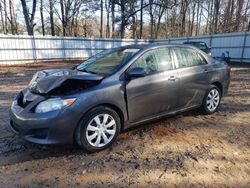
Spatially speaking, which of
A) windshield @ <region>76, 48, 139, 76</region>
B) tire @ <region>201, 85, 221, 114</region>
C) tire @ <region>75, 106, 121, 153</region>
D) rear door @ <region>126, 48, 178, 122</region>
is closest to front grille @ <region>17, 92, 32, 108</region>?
tire @ <region>75, 106, 121, 153</region>

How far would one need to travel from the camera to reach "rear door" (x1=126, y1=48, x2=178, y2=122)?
12.2 feet

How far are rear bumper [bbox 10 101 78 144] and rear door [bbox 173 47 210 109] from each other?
2.14 meters

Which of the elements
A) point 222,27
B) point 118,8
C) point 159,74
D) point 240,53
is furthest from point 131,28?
point 159,74

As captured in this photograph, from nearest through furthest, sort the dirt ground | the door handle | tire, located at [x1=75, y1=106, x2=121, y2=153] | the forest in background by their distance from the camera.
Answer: the dirt ground, tire, located at [x1=75, y1=106, x2=121, y2=153], the door handle, the forest in background

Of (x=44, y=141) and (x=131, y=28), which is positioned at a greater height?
(x=131, y=28)

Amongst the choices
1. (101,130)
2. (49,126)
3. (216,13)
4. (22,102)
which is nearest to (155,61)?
(101,130)

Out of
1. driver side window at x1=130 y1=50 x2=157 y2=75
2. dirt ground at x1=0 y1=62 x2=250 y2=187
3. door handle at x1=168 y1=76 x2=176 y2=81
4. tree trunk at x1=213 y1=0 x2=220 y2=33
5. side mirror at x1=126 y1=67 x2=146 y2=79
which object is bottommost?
dirt ground at x1=0 y1=62 x2=250 y2=187

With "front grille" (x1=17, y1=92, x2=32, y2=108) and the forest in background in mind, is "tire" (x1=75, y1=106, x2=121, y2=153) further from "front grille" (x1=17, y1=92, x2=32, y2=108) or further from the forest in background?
the forest in background

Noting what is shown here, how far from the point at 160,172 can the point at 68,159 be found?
4.15ft

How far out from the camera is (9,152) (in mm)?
3494

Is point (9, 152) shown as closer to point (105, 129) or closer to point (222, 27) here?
point (105, 129)

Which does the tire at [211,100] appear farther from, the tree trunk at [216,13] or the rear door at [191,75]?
the tree trunk at [216,13]

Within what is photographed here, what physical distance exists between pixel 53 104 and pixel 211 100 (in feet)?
11.0

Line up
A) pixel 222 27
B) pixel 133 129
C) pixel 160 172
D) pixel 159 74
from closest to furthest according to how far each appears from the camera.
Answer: pixel 160 172
pixel 159 74
pixel 133 129
pixel 222 27
